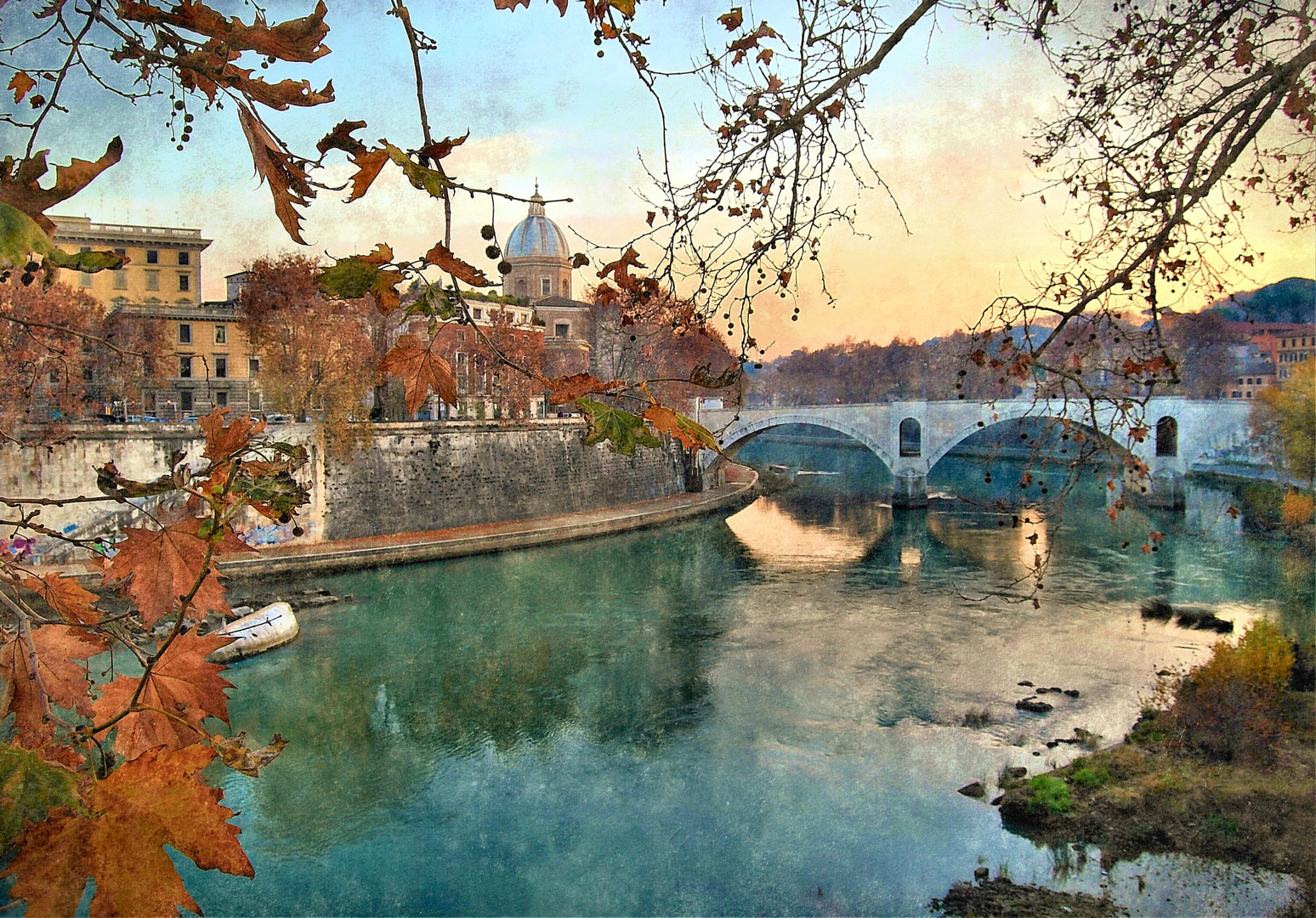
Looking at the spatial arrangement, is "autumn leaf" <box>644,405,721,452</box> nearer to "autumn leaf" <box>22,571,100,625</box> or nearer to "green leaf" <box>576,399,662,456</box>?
"green leaf" <box>576,399,662,456</box>

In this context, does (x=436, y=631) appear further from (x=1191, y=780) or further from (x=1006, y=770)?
(x=1191, y=780)

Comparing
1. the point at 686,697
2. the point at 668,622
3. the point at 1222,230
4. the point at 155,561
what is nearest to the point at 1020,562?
the point at 668,622

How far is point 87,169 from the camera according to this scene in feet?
2.24

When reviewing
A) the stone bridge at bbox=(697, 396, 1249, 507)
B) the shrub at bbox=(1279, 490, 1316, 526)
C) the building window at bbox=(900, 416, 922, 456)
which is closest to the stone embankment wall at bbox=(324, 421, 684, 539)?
the stone bridge at bbox=(697, 396, 1249, 507)

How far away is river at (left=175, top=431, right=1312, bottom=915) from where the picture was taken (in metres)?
5.37

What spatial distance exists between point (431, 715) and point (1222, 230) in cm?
691

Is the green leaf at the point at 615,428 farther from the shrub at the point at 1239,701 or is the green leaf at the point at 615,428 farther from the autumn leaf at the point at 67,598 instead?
the shrub at the point at 1239,701

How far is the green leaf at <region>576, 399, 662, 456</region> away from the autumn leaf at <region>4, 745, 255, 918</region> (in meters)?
0.35

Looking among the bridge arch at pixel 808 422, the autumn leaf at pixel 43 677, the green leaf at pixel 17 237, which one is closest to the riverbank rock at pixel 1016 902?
the autumn leaf at pixel 43 677

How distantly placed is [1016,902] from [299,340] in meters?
11.3

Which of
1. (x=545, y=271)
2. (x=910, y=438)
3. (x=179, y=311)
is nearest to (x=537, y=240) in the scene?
(x=545, y=271)

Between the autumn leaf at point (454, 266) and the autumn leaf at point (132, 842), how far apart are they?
39cm

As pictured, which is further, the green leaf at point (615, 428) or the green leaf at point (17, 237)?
the green leaf at point (615, 428)

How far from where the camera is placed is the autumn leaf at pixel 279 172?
0.86 metres
